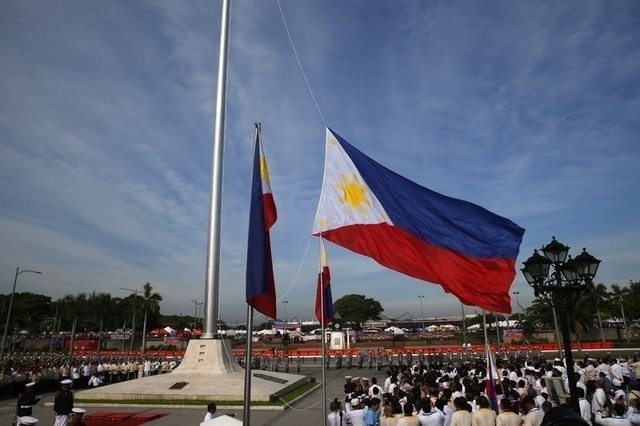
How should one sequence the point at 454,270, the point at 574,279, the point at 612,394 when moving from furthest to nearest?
1. the point at 612,394
2. the point at 574,279
3. the point at 454,270

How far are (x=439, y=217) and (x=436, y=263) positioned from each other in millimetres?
818

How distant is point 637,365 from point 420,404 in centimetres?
1453

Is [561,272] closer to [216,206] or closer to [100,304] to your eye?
[216,206]

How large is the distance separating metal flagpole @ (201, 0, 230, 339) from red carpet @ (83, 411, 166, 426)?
6.26m

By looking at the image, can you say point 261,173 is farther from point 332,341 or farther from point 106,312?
point 106,312

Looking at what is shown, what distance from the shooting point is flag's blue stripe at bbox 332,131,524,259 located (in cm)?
752

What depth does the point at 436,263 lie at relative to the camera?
302 inches

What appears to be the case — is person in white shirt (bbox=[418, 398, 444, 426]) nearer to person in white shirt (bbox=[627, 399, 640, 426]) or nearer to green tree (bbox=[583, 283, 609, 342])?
person in white shirt (bbox=[627, 399, 640, 426])

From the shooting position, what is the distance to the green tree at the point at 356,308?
128 metres

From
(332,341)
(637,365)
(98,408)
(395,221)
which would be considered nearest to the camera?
(395,221)

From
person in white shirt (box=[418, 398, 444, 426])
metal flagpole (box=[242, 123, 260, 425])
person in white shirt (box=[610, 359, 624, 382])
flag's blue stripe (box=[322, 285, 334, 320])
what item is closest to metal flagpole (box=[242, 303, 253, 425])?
metal flagpole (box=[242, 123, 260, 425])

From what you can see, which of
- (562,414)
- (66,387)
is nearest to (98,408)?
(66,387)

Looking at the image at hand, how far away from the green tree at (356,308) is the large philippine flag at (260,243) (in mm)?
120875

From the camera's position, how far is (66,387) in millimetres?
12070
